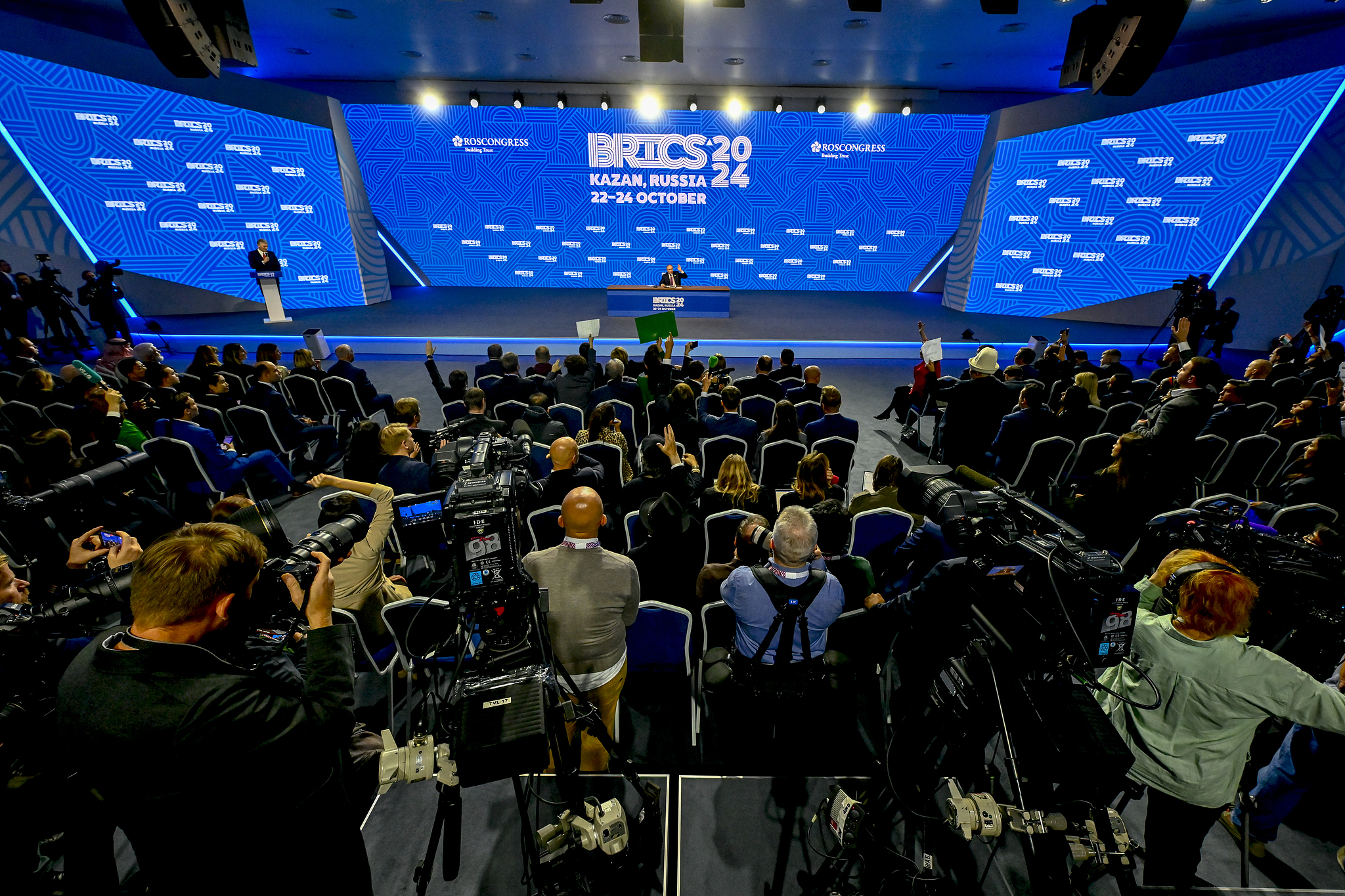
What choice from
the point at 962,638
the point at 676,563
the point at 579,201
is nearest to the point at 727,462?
the point at 676,563

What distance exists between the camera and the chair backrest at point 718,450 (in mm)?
4449

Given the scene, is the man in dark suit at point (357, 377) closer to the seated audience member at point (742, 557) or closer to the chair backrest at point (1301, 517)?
the seated audience member at point (742, 557)

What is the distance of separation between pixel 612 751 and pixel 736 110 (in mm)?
13648

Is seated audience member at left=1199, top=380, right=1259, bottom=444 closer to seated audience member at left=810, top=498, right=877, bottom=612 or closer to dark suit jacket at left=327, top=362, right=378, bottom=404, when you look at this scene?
seated audience member at left=810, top=498, right=877, bottom=612

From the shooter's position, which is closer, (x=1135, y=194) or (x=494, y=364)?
(x=494, y=364)

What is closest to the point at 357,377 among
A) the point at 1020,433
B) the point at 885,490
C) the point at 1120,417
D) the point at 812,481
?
the point at 812,481

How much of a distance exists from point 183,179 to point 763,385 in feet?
36.8

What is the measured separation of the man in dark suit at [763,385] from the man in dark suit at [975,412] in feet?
4.91

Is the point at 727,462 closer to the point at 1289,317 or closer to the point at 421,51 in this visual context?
the point at 421,51

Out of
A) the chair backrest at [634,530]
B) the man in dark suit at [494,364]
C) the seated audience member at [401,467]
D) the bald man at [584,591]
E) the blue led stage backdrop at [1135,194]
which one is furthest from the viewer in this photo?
the blue led stage backdrop at [1135,194]

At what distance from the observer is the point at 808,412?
210 inches

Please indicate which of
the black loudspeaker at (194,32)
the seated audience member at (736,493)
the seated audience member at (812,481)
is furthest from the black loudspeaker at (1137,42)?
the black loudspeaker at (194,32)

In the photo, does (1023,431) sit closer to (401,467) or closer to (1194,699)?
(1194,699)

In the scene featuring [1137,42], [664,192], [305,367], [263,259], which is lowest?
[305,367]
